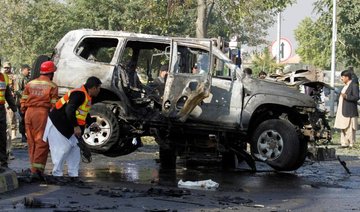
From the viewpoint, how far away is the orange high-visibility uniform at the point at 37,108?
10531 millimetres

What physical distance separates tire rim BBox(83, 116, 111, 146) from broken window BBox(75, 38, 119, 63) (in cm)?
110

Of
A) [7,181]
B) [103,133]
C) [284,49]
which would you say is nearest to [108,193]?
[7,181]

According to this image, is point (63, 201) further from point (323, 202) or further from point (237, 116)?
point (237, 116)

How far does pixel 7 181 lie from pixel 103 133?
3529 mm

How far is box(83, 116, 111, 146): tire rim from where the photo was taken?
12625 mm

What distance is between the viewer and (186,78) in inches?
490

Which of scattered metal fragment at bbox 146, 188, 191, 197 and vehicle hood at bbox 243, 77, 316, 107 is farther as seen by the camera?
vehicle hood at bbox 243, 77, 316, 107

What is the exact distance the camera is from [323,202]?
31.2ft

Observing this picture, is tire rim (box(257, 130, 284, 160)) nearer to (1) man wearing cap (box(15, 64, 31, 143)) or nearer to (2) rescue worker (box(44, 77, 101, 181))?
(2) rescue worker (box(44, 77, 101, 181))

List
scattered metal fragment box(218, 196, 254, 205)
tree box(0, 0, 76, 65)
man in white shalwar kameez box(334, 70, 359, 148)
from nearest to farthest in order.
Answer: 1. scattered metal fragment box(218, 196, 254, 205)
2. man in white shalwar kameez box(334, 70, 359, 148)
3. tree box(0, 0, 76, 65)

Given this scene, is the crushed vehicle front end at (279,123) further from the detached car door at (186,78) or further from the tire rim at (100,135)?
the tire rim at (100,135)

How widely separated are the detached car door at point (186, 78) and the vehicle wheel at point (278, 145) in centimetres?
123

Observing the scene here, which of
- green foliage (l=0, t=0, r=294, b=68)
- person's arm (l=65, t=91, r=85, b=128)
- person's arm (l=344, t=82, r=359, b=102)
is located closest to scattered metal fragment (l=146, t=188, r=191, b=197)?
person's arm (l=65, t=91, r=85, b=128)

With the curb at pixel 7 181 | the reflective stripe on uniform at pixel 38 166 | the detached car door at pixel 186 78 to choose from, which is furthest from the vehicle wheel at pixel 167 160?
the curb at pixel 7 181
